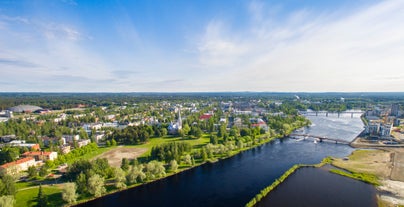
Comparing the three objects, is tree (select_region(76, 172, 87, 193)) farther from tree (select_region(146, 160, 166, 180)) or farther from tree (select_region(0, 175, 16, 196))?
tree (select_region(146, 160, 166, 180))

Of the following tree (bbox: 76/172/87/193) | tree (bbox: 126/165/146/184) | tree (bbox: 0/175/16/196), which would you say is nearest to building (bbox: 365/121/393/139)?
tree (bbox: 126/165/146/184)

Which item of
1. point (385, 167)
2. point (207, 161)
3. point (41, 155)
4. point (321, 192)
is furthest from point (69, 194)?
point (385, 167)

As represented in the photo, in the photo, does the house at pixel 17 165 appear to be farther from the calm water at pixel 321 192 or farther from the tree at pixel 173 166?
the calm water at pixel 321 192

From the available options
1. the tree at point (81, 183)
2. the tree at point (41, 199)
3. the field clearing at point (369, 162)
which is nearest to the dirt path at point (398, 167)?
the field clearing at point (369, 162)

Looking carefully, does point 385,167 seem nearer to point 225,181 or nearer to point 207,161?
point 225,181

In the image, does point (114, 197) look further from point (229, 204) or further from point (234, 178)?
point (234, 178)

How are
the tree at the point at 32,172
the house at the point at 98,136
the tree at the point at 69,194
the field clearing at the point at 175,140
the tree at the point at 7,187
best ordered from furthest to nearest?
the house at the point at 98,136 < the field clearing at the point at 175,140 < the tree at the point at 32,172 < the tree at the point at 69,194 < the tree at the point at 7,187

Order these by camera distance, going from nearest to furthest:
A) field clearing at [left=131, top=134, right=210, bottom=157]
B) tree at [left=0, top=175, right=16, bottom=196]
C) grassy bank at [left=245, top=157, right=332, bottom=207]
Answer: tree at [left=0, top=175, right=16, bottom=196] → grassy bank at [left=245, top=157, right=332, bottom=207] → field clearing at [left=131, top=134, right=210, bottom=157]
